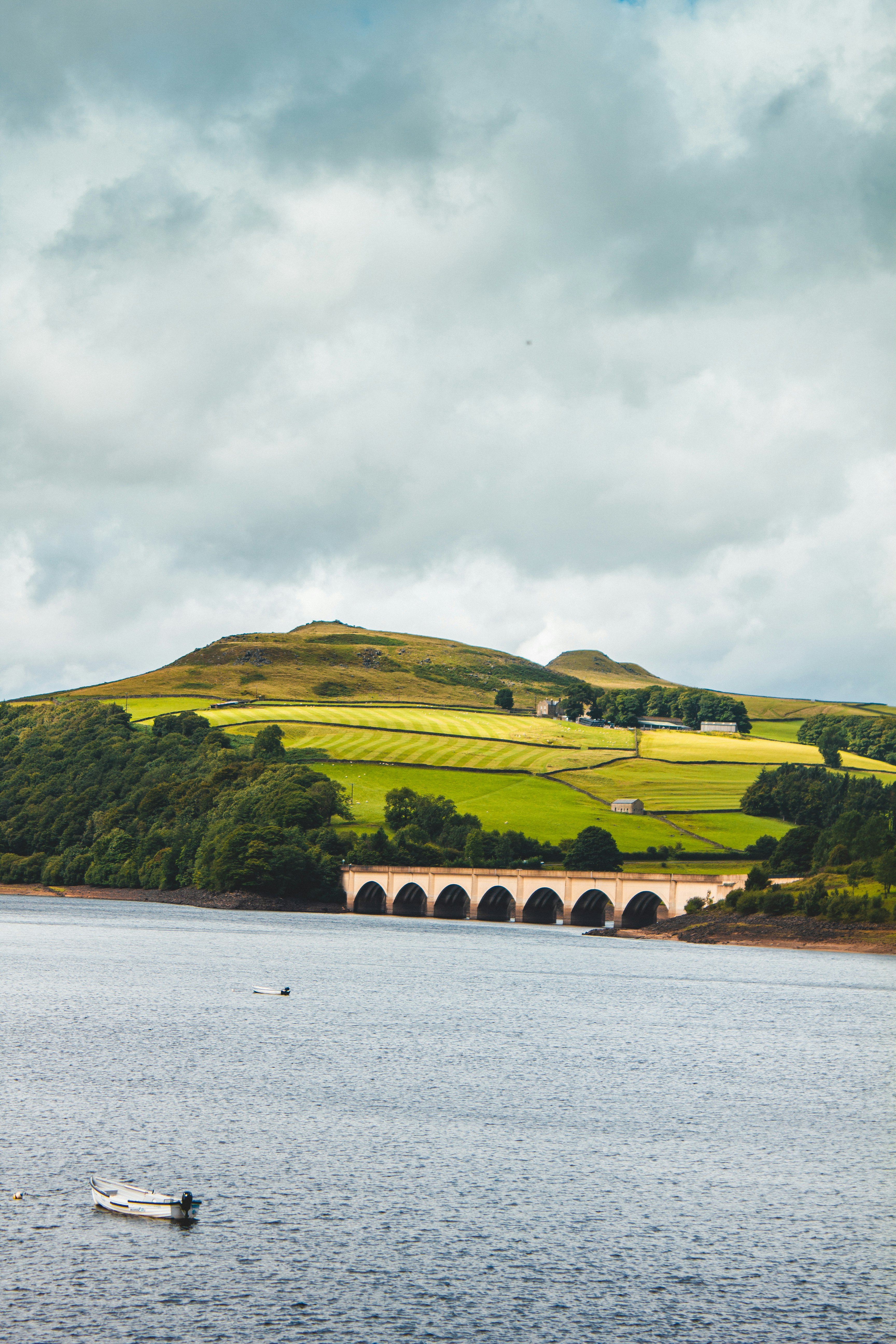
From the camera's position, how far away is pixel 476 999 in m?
80.8

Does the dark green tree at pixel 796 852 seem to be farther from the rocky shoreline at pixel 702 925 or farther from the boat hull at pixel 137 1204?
the boat hull at pixel 137 1204

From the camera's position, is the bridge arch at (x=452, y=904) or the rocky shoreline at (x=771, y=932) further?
the bridge arch at (x=452, y=904)

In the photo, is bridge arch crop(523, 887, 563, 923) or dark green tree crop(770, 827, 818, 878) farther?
bridge arch crop(523, 887, 563, 923)

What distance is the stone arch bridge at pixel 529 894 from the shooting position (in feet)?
535

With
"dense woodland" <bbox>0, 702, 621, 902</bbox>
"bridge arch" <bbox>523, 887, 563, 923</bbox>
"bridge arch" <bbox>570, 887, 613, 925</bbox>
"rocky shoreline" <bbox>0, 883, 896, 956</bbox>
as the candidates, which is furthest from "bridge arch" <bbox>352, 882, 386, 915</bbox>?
"bridge arch" <bbox>570, 887, 613, 925</bbox>

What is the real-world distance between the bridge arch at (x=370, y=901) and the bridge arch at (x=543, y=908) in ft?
72.0

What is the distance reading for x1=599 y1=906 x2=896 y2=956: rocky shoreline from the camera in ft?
421

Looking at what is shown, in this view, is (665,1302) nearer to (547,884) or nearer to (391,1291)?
(391,1291)

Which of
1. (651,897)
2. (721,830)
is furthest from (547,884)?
(721,830)

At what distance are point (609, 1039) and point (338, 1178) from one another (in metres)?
31.3

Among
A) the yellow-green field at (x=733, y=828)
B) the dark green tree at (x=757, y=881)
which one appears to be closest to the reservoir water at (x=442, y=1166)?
the dark green tree at (x=757, y=881)

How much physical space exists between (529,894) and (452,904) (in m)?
20.1

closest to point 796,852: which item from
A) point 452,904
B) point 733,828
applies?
point 733,828

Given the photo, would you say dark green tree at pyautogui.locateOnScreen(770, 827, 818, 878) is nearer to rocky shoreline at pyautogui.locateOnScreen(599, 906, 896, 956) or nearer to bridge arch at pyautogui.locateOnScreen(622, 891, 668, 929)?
rocky shoreline at pyautogui.locateOnScreen(599, 906, 896, 956)
